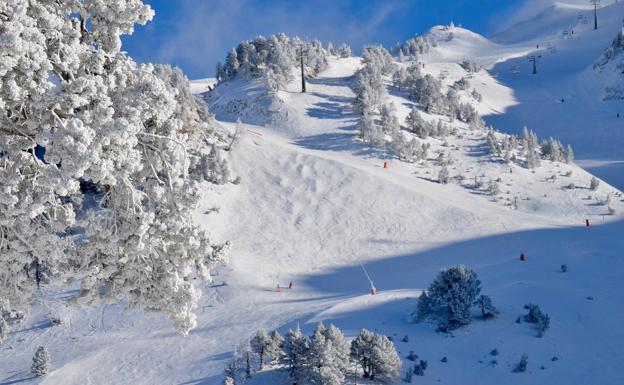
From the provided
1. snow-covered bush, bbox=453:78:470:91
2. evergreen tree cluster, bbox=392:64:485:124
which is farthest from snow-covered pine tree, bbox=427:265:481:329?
snow-covered bush, bbox=453:78:470:91

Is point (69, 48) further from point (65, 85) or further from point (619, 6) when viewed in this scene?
point (619, 6)

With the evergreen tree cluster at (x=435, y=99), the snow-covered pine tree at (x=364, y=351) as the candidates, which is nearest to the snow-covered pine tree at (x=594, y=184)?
the evergreen tree cluster at (x=435, y=99)

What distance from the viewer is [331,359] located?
1977cm

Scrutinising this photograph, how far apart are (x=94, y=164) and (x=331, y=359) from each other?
624 inches

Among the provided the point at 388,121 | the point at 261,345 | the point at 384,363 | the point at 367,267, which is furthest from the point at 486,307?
the point at 388,121

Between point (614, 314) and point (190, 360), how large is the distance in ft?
60.3

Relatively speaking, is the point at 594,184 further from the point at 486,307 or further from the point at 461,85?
the point at 461,85

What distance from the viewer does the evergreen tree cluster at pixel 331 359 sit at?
64.7 feet

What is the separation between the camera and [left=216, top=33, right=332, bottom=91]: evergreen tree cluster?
76.6 m

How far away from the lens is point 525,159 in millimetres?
58750

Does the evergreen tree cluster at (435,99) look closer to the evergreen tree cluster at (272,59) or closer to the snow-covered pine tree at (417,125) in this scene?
the snow-covered pine tree at (417,125)

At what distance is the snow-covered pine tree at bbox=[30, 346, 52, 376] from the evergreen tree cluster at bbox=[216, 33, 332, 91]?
169 ft

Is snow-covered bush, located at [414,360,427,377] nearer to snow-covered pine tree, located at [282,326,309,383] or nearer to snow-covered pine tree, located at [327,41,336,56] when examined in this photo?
snow-covered pine tree, located at [282,326,309,383]

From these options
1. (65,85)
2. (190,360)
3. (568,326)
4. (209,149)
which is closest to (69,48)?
(65,85)
